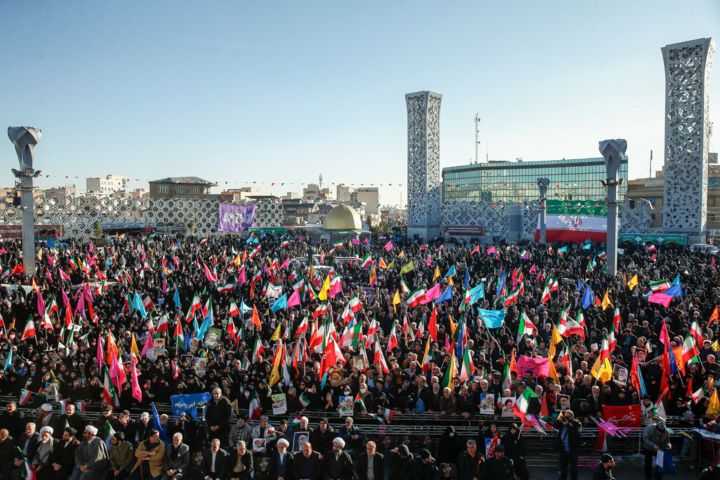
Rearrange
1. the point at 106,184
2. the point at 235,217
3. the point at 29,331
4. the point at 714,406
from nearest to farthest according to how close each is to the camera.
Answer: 1. the point at 714,406
2. the point at 29,331
3. the point at 235,217
4. the point at 106,184

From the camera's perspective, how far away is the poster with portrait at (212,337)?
1195 cm

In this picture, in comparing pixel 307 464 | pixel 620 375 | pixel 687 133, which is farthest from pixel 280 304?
pixel 687 133

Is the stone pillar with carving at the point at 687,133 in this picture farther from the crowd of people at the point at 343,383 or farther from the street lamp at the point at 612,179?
the crowd of people at the point at 343,383

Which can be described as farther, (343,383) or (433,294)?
(433,294)

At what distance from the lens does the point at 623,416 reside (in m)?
7.49

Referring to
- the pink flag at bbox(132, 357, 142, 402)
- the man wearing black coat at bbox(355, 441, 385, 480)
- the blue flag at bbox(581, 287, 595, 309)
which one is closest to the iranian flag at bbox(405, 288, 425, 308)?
the blue flag at bbox(581, 287, 595, 309)

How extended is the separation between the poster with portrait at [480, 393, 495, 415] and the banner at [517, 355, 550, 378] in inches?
57.4

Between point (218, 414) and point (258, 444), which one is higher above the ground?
point (218, 414)

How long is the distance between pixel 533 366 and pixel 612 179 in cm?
1432

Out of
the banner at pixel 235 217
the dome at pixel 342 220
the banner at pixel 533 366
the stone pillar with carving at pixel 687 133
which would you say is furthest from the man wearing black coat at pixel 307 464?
the banner at pixel 235 217

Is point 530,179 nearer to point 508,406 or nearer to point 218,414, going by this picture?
point 508,406

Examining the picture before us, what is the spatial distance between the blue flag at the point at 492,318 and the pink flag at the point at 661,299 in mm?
4625

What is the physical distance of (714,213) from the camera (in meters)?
48.5

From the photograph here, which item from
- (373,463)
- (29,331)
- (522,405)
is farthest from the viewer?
(29,331)
